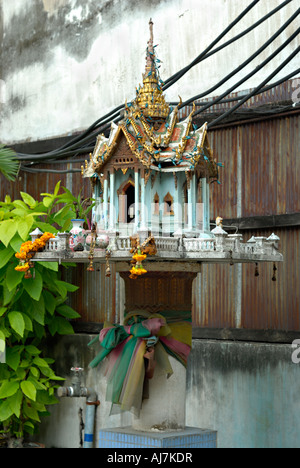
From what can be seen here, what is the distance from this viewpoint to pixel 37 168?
1302 centimetres

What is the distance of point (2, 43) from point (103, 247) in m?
7.75

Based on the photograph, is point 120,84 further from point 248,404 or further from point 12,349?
point 248,404

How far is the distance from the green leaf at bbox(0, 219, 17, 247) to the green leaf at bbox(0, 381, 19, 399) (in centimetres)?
200

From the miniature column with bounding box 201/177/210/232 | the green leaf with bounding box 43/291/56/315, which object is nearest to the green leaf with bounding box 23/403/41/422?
the green leaf with bounding box 43/291/56/315

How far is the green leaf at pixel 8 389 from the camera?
10.7 metres

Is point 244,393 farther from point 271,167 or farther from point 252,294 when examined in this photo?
point 271,167

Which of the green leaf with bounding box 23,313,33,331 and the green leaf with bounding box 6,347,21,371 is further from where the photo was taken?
the green leaf with bounding box 6,347,21,371

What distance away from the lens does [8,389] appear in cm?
1073

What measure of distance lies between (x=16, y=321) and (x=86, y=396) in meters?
1.36

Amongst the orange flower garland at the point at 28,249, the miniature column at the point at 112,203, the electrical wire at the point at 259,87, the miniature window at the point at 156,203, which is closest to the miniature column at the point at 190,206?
the miniature window at the point at 156,203

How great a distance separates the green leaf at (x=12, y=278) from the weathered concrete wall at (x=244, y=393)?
2.38m

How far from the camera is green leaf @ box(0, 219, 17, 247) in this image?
33.2ft

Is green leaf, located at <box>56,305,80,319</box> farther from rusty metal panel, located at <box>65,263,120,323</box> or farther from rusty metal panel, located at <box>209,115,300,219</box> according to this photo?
rusty metal panel, located at <box>209,115,300,219</box>

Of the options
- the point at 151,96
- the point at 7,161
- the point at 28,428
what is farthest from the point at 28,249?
the point at 7,161
